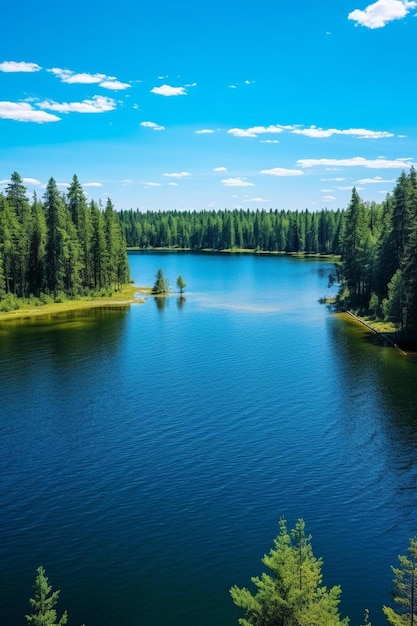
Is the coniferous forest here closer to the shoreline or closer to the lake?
the shoreline

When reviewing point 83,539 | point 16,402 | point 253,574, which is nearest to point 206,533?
point 253,574

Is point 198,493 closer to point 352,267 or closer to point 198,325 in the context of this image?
point 198,325

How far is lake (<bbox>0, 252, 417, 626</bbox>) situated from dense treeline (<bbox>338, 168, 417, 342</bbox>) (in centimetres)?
722

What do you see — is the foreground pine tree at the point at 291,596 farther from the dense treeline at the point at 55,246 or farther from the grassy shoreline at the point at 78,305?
the dense treeline at the point at 55,246

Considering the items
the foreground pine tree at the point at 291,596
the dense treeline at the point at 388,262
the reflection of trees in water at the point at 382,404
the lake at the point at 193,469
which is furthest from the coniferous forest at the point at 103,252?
the foreground pine tree at the point at 291,596

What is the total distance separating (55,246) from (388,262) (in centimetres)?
6253

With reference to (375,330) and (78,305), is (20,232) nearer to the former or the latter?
(78,305)

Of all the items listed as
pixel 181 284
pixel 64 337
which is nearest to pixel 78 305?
pixel 181 284

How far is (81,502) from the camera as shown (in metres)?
32.9

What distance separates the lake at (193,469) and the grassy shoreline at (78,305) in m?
27.1

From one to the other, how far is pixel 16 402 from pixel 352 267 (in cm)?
7072

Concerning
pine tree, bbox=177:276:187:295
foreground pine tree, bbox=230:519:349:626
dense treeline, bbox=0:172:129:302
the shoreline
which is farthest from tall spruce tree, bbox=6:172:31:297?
foreground pine tree, bbox=230:519:349:626

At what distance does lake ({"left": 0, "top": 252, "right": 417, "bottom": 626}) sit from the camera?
85.9 feet

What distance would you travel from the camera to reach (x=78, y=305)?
110 m
